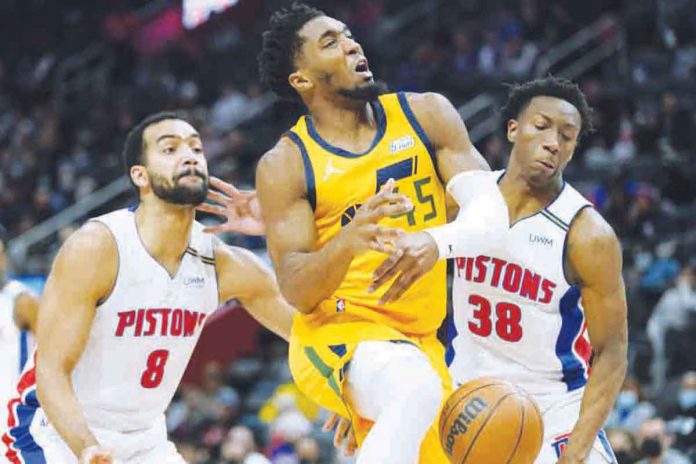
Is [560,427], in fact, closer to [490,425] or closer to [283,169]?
[490,425]

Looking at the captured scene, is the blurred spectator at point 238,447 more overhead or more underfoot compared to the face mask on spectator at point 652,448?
more overhead

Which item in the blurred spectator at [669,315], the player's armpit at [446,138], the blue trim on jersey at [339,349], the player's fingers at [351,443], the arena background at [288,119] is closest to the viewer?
the blue trim on jersey at [339,349]

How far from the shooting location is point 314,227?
17.1ft

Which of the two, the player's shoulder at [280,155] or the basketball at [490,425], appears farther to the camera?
the player's shoulder at [280,155]

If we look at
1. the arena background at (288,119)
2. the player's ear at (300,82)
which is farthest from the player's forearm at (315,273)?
the arena background at (288,119)

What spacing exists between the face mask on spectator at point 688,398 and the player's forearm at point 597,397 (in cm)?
426

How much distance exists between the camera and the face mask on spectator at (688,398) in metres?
9.45

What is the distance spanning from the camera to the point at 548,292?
558 cm

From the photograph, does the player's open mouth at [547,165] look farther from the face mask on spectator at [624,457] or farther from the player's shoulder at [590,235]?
the face mask on spectator at [624,457]

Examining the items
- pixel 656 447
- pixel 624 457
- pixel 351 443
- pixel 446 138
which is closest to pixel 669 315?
pixel 624 457

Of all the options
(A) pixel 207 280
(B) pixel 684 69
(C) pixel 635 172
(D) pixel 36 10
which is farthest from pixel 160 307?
(D) pixel 36 10

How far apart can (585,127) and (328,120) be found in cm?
122

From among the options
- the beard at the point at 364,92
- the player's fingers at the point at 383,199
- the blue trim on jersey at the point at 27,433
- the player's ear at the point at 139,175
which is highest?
the beard at the point at 364,92

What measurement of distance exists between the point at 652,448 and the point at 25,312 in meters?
3.87
